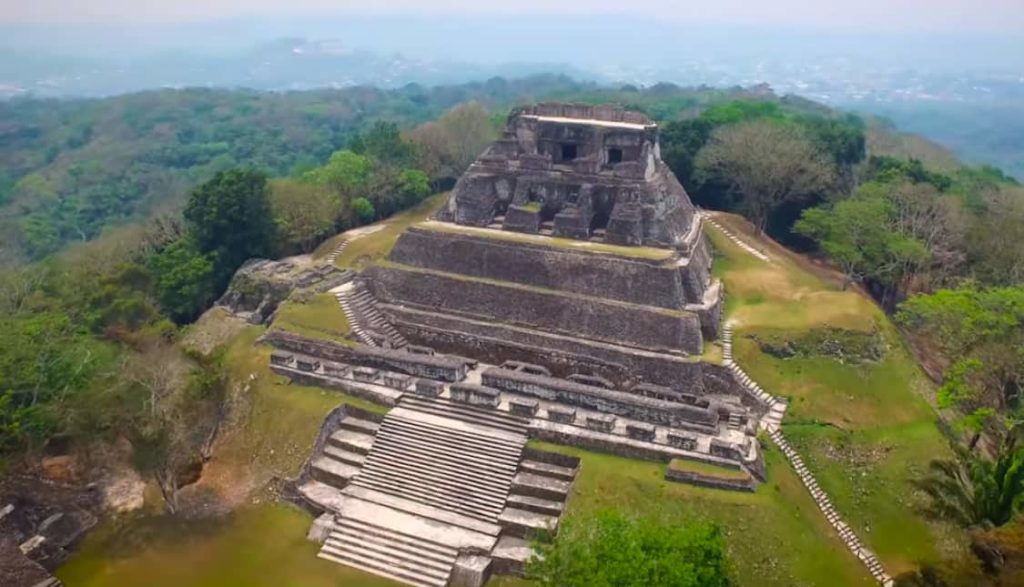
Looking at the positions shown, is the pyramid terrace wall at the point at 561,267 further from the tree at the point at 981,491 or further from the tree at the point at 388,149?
the tree at the point at 388,149

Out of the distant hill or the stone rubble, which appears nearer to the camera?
the stone rubble

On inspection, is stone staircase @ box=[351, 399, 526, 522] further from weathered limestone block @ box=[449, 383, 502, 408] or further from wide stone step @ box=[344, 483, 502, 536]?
weathered limestone block @ box=[449, 383, 502, 408]

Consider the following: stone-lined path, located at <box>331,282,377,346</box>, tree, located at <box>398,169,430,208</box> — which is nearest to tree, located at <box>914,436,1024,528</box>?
stone-lined path, located at <box>331,282,377,346</box>

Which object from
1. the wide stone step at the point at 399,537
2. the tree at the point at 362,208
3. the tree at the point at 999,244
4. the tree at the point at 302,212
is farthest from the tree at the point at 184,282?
the tree at the point at 999,244

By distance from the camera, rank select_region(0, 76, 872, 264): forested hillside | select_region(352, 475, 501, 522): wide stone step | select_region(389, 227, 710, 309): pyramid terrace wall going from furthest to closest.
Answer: select_region(0, 76, 872, 264): forested hillside
select_region(389, 227, 710, 309): pyramid terrace wall
select_region(352, 475, 501, 522): wide stone step

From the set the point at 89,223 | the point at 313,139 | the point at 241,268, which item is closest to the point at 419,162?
the point at 241,268
